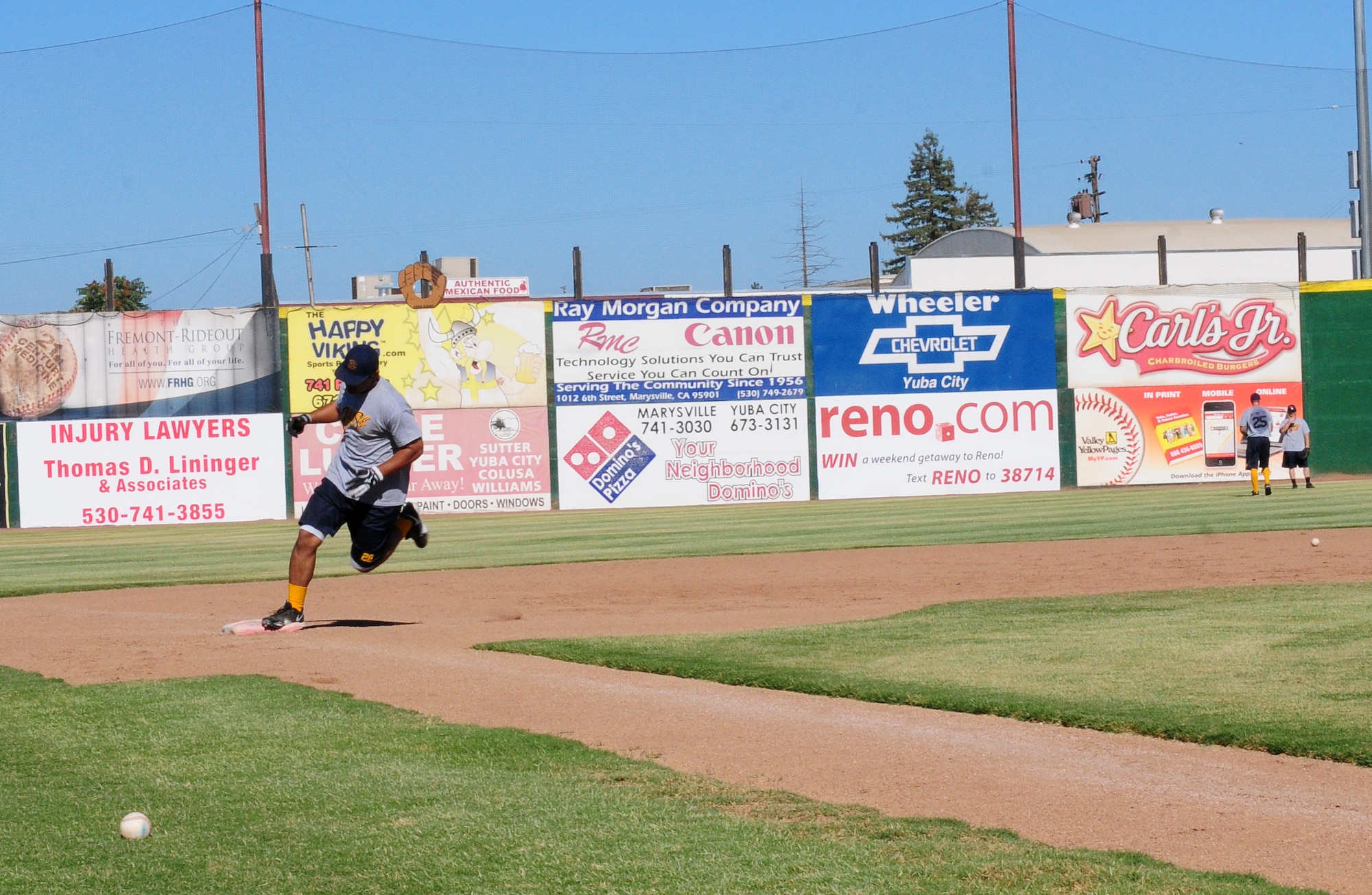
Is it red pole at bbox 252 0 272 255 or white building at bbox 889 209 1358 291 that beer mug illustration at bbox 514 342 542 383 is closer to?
red pole at bbox 252 0 272 255

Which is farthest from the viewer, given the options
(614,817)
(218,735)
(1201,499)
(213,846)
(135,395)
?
(135,395)

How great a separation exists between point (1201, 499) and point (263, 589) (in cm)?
1650

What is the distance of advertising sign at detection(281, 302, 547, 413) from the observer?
1139 inches

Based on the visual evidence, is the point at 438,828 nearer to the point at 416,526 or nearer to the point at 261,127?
the point at 416,526

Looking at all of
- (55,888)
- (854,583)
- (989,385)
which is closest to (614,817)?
(55,888)

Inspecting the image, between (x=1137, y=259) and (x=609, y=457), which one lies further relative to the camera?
(x=1137, y=259)

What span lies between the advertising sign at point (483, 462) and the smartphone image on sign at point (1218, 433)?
13179 millimetres

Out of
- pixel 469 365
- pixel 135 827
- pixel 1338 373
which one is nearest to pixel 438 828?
pixel 135 827

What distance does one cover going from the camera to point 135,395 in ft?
93.2

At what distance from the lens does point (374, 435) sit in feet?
32.5

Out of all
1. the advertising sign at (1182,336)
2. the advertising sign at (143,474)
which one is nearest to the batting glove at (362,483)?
the advertising sign at (143,474)

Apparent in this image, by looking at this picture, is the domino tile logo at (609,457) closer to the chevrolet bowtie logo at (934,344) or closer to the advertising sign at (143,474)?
the chevrolet bowtie logo at (934,344)

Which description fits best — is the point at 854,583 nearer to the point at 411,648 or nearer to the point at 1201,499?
the point at 411,648

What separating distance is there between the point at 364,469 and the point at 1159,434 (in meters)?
23.5
